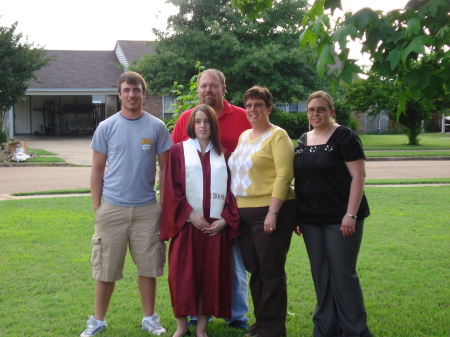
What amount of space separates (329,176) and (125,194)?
1565 millimetres

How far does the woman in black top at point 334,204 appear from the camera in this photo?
4.00 meters

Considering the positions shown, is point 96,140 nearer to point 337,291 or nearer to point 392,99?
point 337,291

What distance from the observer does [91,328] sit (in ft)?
14.6

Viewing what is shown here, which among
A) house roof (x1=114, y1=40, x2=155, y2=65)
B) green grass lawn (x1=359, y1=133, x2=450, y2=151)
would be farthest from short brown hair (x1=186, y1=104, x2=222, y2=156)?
house roof (x1=114, y1=40, x2=155, y2=65)

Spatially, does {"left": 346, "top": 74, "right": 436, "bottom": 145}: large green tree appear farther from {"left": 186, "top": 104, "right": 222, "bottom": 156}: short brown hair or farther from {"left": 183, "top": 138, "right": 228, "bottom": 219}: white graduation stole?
{"left": 183, "top": 138, "right": 228, "bottom": 219}: white graduation stole

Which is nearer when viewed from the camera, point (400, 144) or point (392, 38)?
point (392, 38)

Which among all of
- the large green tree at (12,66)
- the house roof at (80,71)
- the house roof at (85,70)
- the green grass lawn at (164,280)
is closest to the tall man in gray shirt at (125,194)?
the green grass lawn at (164,280)

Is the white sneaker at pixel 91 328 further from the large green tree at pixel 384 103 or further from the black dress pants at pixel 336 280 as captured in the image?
the large green tree at pixel 384 103

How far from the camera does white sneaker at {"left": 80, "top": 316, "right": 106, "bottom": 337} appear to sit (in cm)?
444

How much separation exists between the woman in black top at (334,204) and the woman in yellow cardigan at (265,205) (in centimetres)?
15

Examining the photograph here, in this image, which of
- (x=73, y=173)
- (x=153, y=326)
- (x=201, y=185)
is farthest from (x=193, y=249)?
(x=73, y=173)

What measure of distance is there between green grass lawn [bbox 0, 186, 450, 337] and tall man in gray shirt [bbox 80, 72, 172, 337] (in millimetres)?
590

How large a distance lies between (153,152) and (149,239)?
2.26 ft

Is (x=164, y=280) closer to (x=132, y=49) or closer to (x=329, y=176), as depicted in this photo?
(x=329, y=176)
